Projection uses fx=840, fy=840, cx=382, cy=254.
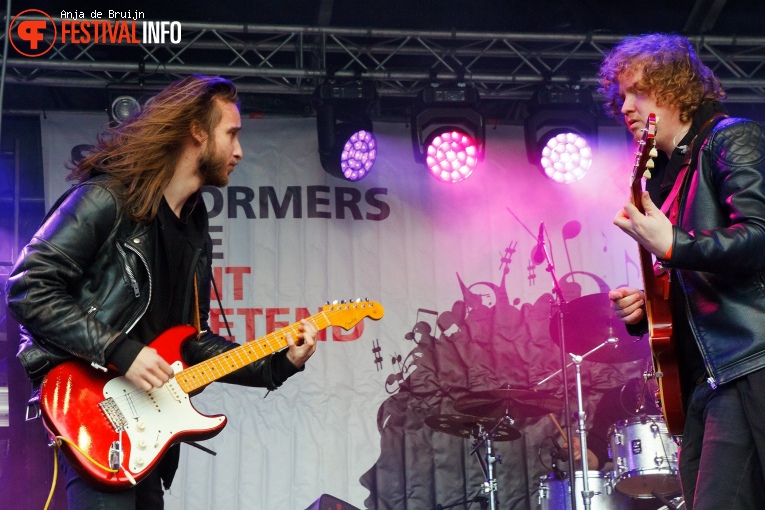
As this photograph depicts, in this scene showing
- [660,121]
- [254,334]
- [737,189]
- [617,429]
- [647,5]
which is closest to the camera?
[737,189]

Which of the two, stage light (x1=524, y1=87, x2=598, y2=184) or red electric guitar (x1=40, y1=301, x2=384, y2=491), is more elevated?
stage light (x1=524, y1=87, x2=598, y2=184)

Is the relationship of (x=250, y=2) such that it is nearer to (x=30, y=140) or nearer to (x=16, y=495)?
(x=30, y=140)

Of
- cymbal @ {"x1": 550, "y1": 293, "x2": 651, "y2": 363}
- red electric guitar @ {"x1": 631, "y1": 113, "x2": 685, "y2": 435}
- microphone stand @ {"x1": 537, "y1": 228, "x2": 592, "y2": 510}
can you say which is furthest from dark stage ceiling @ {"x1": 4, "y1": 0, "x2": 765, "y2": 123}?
red electric guitar @ {"x1": 631, "y1": 113, "x2": 685, "y2": 435}

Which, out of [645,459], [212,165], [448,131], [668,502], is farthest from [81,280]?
[645,459]

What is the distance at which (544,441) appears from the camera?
6.73 m

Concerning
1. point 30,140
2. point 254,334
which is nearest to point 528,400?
point 254,334

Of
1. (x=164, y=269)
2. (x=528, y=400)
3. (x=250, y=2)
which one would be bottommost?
(x=528, y=400)

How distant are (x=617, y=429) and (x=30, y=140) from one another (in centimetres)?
539

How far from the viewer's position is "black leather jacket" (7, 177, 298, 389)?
2.89m

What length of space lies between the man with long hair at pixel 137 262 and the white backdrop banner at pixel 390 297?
121 inches

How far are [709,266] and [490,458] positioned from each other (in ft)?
13.0

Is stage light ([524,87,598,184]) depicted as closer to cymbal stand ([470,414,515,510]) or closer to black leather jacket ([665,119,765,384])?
cymbal stand ([470,414,515,510])

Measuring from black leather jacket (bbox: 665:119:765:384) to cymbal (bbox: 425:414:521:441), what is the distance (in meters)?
3.49

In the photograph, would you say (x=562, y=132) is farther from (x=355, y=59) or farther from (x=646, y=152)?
(x=646, y=152)
